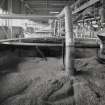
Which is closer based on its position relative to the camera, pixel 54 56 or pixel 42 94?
pixel 42 94

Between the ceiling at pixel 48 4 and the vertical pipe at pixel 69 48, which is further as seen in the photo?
the ceiling at pixel 48 4

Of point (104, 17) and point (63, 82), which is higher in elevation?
point (104, 17)

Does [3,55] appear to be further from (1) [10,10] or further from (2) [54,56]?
(1) [10,10]

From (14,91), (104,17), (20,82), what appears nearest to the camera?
(14,91)

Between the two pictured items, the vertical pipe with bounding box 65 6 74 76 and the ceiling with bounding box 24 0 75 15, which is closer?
the vertical pipe with bounding box 65 6 74 76

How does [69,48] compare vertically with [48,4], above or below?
below

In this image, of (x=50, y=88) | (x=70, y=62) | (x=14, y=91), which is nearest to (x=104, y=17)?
(x=70, y=62)

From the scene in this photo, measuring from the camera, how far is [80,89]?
2066 mm

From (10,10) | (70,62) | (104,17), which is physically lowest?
(70,62)

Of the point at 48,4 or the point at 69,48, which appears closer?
the point at 69,48

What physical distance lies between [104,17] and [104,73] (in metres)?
1.61

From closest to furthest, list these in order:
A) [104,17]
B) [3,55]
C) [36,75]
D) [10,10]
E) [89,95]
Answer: [89,95], [36,75], [3,55], [104,17], [10,10]

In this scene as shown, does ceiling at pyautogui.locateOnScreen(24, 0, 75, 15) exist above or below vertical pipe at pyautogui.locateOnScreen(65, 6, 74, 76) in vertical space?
above

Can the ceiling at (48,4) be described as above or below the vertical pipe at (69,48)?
above
